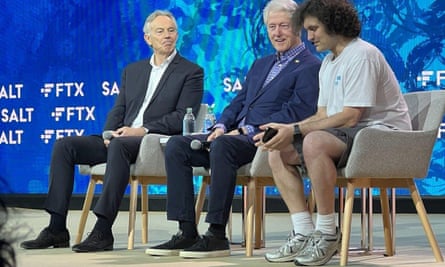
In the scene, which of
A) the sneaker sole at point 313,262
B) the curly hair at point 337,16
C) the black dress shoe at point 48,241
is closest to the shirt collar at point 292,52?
the curly hair at point 337,16

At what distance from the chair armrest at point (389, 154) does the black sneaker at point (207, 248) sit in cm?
70

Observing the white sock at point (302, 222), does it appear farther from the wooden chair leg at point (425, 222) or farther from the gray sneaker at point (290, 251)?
the wooden chair leg at point (425, 222)

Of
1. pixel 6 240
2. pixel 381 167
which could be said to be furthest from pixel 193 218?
pixel 6 240

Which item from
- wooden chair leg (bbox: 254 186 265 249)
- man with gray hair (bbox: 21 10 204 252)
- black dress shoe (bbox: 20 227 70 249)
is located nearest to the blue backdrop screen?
man with gray hair (bbox: 21 10 204 252)

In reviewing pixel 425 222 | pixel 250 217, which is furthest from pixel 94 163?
pixel 425 222

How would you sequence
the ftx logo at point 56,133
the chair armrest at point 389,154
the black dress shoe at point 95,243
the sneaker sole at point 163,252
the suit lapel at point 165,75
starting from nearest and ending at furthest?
the chair armrest at point 389,154, the sneaker sole at point 163,252, the black dress shoe at point 95,243, the suit lapel at point 165,75, the ftx logo at point 56,133

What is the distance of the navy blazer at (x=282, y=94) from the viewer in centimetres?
366

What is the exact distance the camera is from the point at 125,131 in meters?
4.15

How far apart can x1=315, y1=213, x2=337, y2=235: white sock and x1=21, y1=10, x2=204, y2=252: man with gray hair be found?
1148 mm

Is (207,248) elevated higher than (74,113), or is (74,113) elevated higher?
(74,113)

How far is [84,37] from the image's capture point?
7.38 meters

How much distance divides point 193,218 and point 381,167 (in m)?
0.95

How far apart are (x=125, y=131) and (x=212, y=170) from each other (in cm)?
81

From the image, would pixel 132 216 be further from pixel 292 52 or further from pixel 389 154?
pixel 389 154
